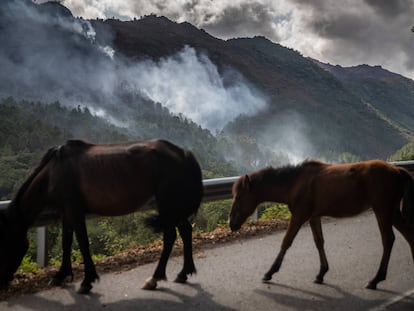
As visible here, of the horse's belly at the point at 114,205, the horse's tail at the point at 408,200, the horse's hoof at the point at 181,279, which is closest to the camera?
the horse's belly at the point at 114,205

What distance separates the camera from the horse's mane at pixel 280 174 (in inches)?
230

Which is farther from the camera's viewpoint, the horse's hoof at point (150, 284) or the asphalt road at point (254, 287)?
the horse's hoof at point (150, 284)

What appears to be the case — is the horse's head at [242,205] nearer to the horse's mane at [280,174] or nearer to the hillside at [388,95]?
the horse's mane at [280,174]

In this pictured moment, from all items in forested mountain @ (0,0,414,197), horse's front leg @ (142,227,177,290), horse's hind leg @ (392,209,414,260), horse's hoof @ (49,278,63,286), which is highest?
forested mountain @ (0,0,414,197)

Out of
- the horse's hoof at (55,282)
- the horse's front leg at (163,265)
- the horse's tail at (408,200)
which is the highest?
the horse's tail at (408,200)

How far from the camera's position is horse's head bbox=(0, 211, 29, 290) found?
4.86 m

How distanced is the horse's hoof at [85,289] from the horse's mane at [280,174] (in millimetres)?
2393

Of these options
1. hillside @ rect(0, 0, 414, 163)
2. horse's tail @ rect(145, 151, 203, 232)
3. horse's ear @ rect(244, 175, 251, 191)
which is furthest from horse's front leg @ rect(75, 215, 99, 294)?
hillside @ rect(0, 0, 414, 163)

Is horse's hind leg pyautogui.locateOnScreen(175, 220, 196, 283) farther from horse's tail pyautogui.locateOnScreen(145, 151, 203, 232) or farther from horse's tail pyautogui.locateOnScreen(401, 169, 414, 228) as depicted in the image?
horse's tail pyautogui.locateOnScreen(401, 169, 414, 228)

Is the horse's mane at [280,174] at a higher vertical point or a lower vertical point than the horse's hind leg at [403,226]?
higher

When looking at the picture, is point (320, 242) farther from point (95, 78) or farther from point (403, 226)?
point (95, 78)

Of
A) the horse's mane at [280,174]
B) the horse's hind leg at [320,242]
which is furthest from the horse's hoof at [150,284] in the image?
the horse's hind leg at [320,242]

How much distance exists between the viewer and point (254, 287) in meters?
5.16

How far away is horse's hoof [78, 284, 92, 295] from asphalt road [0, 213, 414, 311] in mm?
59
